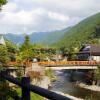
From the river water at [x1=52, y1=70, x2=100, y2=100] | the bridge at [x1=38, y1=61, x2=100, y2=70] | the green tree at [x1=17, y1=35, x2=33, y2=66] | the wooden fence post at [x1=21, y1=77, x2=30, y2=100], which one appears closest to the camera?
the wooden fence post at [x1=21, y1=77, x2=30, y2=100]

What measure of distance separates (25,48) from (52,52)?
1309 inches

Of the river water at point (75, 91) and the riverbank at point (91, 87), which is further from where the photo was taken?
the riverbank at point (91, 87)

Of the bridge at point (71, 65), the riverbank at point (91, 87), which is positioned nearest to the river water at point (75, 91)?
the riverbank at point (91, 87)

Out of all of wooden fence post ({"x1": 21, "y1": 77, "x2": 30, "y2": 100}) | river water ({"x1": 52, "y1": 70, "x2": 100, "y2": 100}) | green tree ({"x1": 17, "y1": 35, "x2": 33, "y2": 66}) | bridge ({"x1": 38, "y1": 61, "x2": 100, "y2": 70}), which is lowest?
river water ({"x1": 52, "y1": 70, "x2": 100, "y2": 100})

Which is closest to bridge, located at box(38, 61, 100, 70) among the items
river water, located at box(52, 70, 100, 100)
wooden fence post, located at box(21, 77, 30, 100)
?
river water, located at box(52, 70, 100, 100)

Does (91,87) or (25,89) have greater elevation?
(25,89)

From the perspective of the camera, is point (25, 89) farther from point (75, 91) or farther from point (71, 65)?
point (71, 65)

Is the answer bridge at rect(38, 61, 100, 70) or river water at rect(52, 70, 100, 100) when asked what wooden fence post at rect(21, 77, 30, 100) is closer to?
river water at rect(52, 70, 100, 100)

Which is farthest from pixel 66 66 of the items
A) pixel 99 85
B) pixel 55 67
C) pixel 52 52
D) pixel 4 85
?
pixel 4 85

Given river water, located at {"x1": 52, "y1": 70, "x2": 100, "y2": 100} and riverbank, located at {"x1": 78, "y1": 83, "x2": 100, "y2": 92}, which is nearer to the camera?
river water, located at {"x1": 52, "y1": 70, "x2": 100, "y2": 100}

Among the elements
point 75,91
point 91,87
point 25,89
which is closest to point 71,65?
point 91,87

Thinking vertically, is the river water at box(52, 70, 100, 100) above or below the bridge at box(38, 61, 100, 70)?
below

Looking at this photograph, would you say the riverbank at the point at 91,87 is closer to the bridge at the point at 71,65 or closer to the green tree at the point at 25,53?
the bridge at the point at 71,65

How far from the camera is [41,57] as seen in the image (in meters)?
98.9
